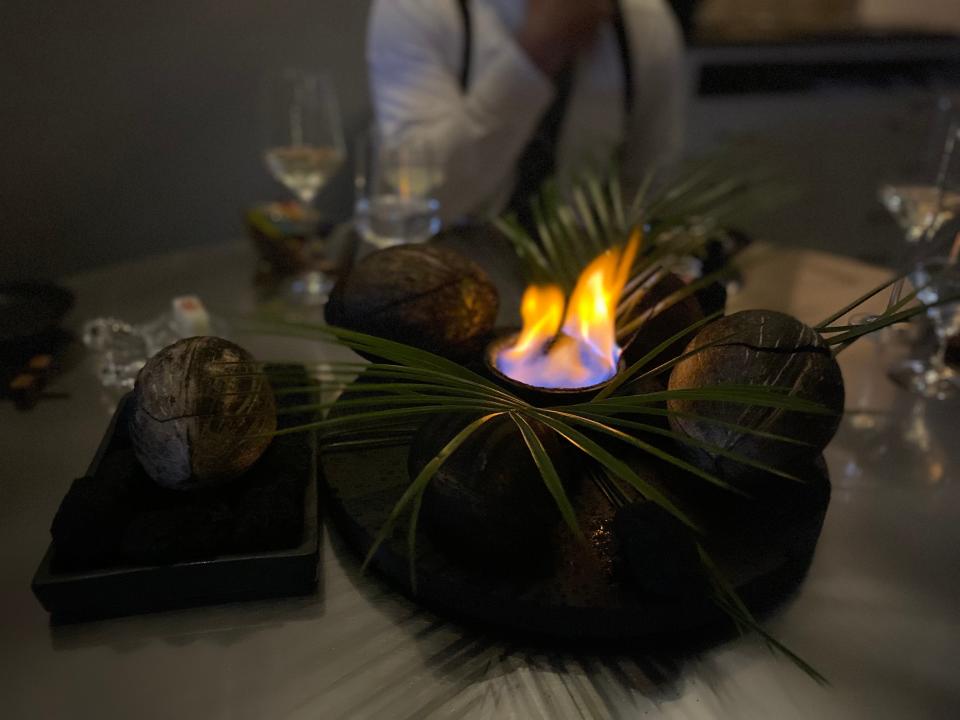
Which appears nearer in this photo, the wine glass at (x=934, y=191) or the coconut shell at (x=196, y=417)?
the coconut shell at (x=196, y=417)

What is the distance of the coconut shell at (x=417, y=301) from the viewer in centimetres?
55

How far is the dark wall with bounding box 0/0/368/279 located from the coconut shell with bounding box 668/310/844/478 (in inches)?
43.9

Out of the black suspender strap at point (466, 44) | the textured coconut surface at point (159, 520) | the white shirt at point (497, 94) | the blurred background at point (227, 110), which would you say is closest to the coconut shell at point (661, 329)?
the textured coconut surface at point (159, 520)

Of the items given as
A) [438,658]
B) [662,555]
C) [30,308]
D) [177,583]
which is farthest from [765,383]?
[30,308]

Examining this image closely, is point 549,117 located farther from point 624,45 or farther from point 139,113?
point 139,113

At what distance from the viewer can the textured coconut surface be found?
15.9 inches

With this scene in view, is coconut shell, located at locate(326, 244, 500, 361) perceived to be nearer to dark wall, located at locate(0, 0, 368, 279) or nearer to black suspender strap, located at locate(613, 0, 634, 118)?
dark wall, located at locate(0, 0, 368, 279)

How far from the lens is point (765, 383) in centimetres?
44

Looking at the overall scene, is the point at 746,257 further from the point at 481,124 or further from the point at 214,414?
the point at 214,414

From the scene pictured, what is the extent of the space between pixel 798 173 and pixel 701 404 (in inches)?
86.8

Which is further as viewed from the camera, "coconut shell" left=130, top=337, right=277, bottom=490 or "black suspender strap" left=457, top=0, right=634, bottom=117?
"black suspender strap" left=457, top=0, right=634, bottom=117

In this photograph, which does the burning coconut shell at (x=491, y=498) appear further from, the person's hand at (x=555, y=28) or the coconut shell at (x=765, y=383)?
the person's hand at (x=555, y=28)

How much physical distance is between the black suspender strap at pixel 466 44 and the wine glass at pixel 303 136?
421 millimetres

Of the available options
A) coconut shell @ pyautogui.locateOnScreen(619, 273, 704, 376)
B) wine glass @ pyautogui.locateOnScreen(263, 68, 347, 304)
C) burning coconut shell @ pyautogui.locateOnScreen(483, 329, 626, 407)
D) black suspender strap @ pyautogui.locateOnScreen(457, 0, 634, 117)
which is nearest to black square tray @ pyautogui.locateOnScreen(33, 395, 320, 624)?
burning coconut shell @ pyautogui.locateOnScreen(483, 329, 626, 407)
